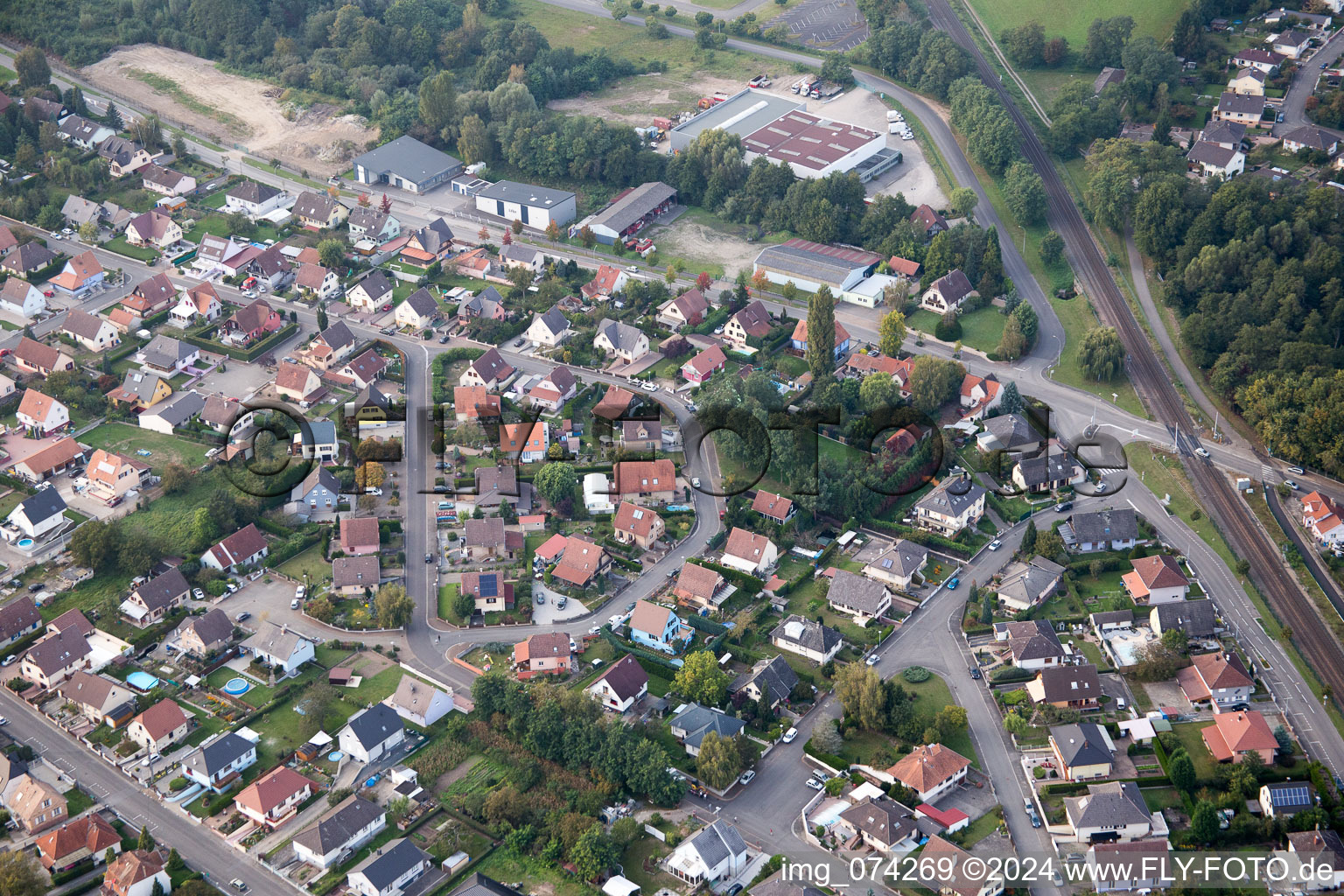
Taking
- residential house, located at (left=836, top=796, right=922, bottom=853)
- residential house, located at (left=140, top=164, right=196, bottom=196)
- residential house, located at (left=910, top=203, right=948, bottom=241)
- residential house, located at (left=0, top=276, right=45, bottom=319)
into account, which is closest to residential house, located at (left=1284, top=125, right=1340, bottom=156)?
residential house, located at (left=910, top=203, right=948, bottom=241)

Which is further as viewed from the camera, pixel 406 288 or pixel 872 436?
pixel 406 288

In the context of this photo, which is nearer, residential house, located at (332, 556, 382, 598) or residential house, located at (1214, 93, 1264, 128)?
residential house, located at (332, 556, 382, 598)

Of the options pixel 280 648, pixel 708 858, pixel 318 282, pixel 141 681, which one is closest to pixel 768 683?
pixel 708 858

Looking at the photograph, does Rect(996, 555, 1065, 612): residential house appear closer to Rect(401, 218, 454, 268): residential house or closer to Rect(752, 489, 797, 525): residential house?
Rect(752, 489, 797, 525): residential house

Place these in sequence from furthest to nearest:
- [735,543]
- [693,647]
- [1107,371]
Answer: [1107,371] → [735,543] → [693,647]

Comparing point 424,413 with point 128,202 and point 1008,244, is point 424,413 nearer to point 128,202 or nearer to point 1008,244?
point 128,202

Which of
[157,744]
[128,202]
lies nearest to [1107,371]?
[157,744]
